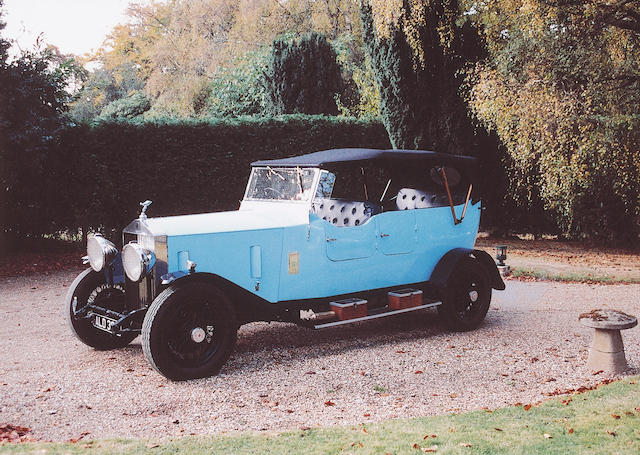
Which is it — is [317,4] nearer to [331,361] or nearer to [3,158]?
[3,158]

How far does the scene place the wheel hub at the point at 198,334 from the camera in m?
5.80

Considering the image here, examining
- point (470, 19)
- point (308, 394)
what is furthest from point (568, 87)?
point (308, 394)

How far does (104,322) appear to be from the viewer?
6172 mm

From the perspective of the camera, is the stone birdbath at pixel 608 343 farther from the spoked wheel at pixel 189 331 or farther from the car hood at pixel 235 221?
the spoked wheel at pixel 189 331

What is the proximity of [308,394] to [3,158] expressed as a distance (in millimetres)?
9400

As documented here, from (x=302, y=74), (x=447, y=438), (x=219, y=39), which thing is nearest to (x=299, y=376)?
(x=447, y=438)

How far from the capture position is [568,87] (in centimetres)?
1170

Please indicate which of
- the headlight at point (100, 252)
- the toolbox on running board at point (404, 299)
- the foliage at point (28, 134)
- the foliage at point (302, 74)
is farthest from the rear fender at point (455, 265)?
the foliage at point (302, 74)

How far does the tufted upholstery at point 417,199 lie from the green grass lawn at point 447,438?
132 inches

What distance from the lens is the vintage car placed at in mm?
5898

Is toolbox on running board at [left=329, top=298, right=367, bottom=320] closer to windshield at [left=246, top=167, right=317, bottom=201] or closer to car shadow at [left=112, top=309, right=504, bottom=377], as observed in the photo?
car shadow at [left=112, top=309, right=504, bottom=377]

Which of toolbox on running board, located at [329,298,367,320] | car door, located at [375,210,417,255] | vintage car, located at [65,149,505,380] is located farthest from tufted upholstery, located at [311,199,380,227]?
toolbox on running board, located at [329,298,367,320]

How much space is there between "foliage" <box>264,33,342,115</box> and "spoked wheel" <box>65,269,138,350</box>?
13.3m

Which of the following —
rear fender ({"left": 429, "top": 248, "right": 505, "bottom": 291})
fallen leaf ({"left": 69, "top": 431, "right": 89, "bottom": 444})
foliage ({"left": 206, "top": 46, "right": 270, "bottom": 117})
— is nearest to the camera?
fallen leaf ({"left": 69, "top": 431, "right": 89, "bottom": 444})
